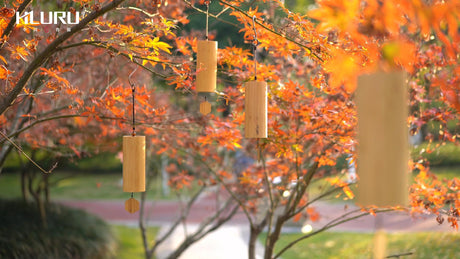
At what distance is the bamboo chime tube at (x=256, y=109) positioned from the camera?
2.72 metres

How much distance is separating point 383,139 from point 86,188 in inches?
756

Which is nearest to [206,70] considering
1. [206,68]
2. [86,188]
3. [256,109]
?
[206,68]

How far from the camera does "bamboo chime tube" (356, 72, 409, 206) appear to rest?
158 cm

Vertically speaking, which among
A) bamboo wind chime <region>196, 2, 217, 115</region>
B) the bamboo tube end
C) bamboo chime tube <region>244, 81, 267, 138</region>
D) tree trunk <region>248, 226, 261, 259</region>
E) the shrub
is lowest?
the shrub

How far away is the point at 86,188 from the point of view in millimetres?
19719

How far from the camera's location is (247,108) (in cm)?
274

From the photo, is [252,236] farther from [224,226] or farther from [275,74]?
[224,226]

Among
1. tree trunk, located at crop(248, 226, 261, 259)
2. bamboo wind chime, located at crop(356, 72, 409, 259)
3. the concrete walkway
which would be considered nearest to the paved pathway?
the concrete walkway

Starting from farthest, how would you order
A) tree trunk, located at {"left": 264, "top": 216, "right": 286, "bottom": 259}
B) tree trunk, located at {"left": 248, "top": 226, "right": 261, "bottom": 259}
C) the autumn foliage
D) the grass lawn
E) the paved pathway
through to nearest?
the paved pathway < the grass lawn < tree trunk, located at {"left": 248, "top": 226, "right": 261, "bottom": 259} < tree trunk, located at {"left": 264, "top": 216, "right": 286, "bottom": 259} < the autumn foliage

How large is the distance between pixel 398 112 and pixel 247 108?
123 cm

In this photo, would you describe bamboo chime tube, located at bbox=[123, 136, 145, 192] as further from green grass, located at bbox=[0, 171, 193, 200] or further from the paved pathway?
green grass, located at bbox=[0, 171, 193, 200]

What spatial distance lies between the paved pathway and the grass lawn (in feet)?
1.20

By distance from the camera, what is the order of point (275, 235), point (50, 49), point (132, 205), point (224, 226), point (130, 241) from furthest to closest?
1. point (224, 226)
2. point (130, 241)
3. point (275, 235)
4. point (50, 49)
5. point (132, 205)

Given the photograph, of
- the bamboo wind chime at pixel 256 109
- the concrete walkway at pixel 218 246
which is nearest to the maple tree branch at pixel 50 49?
the bamboo wind chime at pixel 256 109
